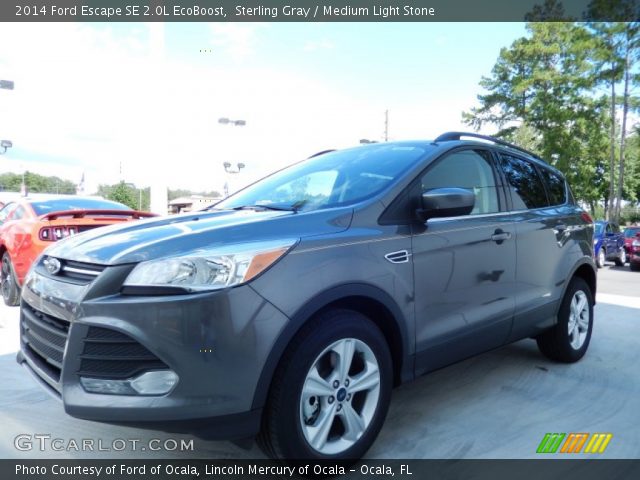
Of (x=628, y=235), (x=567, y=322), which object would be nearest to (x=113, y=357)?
(x=567, y=322)

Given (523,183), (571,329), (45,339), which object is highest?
(523,183)

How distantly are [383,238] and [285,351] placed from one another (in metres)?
0.78

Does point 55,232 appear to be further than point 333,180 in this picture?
Yes

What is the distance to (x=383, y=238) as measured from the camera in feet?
8.09

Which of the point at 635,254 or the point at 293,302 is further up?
the point at 293,302

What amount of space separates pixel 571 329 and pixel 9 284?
634 centimetres

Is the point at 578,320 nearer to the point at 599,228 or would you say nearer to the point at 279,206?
the point at 279,206

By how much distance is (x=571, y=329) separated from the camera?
4.07 m

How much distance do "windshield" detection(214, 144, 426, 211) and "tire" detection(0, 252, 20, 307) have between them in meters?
4.00

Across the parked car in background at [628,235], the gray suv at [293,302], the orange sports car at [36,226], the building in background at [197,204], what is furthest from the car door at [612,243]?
the orange sports car at [36,226]

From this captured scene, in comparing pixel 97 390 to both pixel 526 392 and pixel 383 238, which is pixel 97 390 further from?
pixel 526 392

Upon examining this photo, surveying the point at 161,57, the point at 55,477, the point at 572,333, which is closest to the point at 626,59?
the point at 161,57
